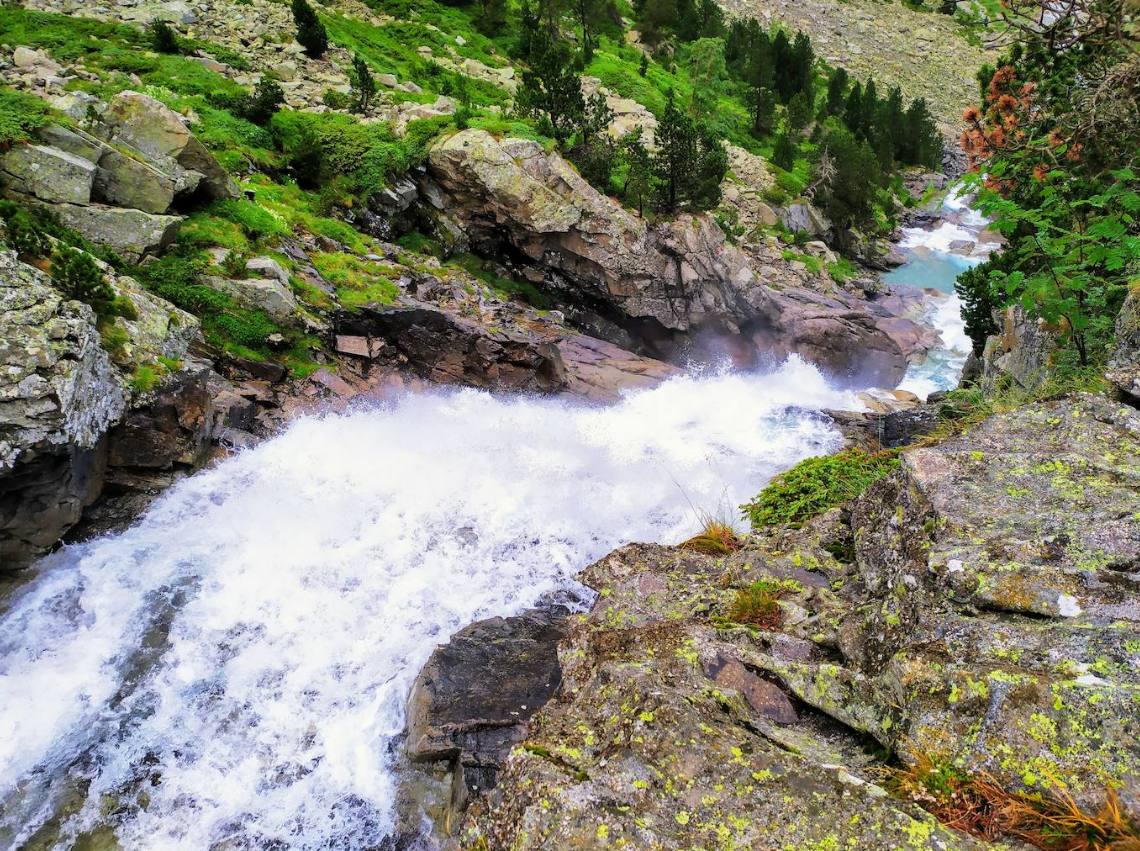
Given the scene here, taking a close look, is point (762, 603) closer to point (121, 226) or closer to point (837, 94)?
point (121, 226)

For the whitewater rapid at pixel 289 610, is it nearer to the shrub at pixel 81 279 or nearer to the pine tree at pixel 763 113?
the shrub at pixel 81 279

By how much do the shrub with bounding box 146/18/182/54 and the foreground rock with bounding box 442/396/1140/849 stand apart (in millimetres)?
32607

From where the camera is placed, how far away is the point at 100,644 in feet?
28.0

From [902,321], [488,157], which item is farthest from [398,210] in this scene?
[902,321]

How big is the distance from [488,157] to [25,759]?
67.5ft

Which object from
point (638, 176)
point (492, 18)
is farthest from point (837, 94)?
point (638, 176)

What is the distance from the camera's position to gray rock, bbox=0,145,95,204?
12648 mm

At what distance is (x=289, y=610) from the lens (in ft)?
31.0

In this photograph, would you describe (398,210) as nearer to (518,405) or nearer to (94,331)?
(518,405)

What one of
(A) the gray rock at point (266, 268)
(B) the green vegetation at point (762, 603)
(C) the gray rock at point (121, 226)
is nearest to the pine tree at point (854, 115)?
(A) the gray rock at point (266, 268)

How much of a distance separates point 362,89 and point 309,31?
308 inches

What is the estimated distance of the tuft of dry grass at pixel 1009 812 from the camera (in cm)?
251

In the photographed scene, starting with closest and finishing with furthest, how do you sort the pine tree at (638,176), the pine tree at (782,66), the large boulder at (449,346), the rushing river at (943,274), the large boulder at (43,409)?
the large boulder at (43,409) < the large boulder at (449,346) < the pine tree at (638,176) < the rushing river at (943,274) < the pine tree at (782,66)

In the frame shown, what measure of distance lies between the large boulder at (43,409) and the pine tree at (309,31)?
26.1 metres
